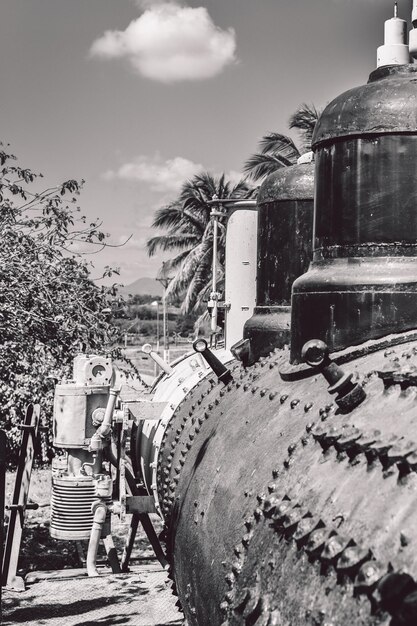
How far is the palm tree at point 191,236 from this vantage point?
2864 cm

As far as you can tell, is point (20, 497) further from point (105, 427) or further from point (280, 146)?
point (280, 146)

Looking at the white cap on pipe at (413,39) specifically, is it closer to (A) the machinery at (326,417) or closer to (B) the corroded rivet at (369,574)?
(A) the machinery at (326,417)

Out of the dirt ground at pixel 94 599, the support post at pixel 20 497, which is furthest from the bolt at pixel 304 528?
the support post at pixel 20 497

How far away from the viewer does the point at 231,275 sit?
6.84 metres

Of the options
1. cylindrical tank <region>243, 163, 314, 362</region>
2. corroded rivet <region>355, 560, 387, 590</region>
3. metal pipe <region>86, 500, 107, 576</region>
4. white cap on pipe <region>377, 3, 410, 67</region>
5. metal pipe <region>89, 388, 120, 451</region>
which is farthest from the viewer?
metal pipe <region>86, 500, 107, 576</region>

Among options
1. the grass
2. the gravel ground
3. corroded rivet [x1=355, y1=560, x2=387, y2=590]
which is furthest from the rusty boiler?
the grass

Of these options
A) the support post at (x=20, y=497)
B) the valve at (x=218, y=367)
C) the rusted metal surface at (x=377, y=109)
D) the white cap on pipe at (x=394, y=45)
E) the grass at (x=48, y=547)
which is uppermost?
the white cap on pipe at (x=394, y=45)

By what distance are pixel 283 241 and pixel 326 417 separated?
201 cm

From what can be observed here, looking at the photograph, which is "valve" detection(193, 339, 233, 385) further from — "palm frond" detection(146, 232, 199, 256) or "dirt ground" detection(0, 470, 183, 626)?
"palm frond" detection(146, 232, 199, 256)

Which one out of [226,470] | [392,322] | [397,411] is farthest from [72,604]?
[397,411]

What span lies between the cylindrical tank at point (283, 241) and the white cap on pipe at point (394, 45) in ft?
3.40

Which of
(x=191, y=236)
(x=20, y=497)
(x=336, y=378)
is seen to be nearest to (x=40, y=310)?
(x=20, y=497)

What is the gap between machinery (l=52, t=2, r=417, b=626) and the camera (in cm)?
167

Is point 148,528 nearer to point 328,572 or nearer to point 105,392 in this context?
point 105,392
